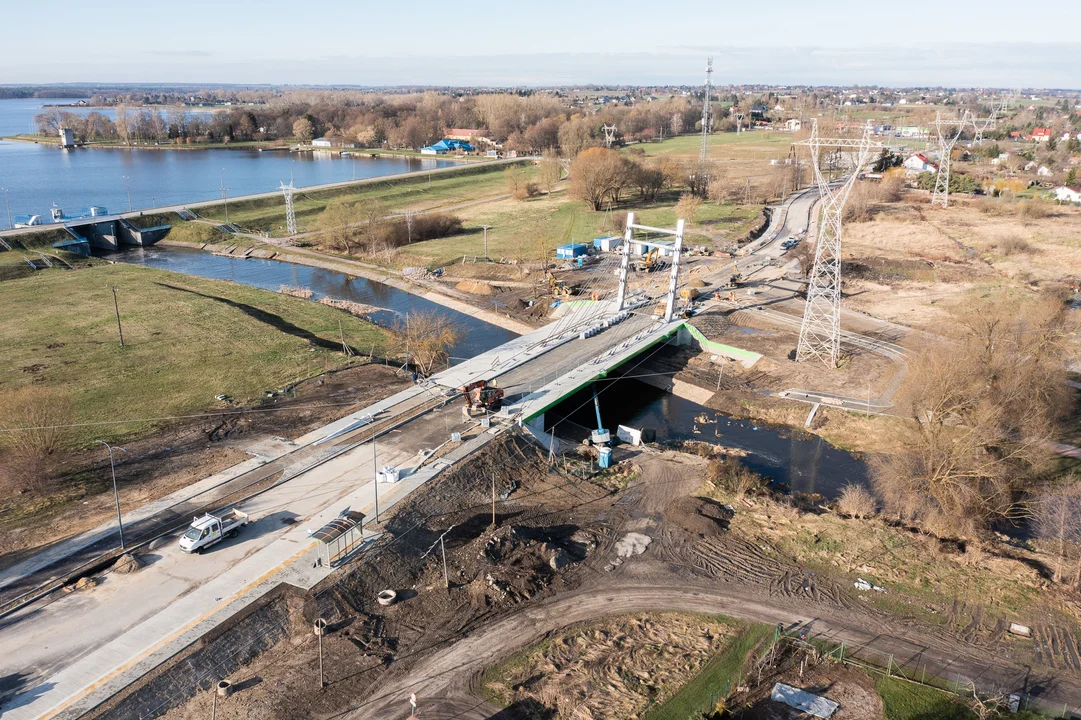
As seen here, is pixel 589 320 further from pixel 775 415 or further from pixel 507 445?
pixel 507 445

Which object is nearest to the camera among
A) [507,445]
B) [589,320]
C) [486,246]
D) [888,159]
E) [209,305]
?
[507,445]

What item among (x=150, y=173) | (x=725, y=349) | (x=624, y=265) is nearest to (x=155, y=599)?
(x=624, y=265)

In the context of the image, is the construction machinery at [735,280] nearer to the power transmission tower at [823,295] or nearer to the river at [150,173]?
the power transmission tower at [823,295]

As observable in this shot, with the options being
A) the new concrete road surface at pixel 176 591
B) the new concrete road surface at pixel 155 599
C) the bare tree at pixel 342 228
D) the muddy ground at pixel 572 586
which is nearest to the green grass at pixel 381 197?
the bare tree at pixel 342 228

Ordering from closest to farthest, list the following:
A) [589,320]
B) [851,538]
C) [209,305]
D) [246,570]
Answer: [246,570], [851,538], [589,320], [209,305]

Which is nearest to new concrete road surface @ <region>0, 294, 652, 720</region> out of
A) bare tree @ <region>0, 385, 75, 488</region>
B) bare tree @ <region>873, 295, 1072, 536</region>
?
bare tree @ <region>0, 385, 75, 488</region>

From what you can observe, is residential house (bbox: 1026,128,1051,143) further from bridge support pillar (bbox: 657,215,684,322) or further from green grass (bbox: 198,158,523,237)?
bridge support pillar (bbox: 657,215,684,322)

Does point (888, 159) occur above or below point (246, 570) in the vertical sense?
above

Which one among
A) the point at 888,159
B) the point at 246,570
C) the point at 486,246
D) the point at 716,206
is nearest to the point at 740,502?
the point at 246,570

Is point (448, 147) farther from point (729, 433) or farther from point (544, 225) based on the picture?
point (729, 433)
